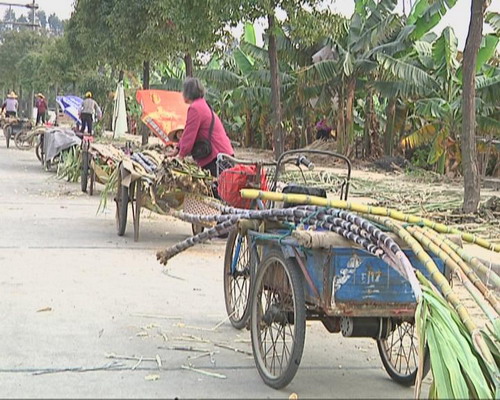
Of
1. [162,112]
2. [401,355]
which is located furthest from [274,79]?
[401,355]

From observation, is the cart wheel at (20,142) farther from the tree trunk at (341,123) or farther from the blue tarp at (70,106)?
the tree trunk at (341,123)

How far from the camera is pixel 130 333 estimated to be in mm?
5945

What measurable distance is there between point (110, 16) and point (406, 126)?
34.5ft

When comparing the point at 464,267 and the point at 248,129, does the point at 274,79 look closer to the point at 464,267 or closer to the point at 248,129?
the point at 464,267

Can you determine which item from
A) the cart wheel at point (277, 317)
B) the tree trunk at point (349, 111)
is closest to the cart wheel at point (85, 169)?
the tree trunk at point (349, 111)

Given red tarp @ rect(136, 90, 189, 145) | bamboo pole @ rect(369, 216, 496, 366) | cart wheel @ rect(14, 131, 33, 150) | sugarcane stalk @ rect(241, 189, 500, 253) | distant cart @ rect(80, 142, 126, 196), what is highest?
red tarp @ rect(136, 90, 189, 145)

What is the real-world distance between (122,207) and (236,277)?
14.3 feet

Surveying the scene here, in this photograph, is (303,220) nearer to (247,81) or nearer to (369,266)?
(369,266)

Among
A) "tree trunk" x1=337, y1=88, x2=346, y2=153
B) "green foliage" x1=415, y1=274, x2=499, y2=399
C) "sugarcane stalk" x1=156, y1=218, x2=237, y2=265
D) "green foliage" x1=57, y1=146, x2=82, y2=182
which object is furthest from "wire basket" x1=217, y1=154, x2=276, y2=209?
"tree trunk" x1=337, y1=88, x2=346, y2=153

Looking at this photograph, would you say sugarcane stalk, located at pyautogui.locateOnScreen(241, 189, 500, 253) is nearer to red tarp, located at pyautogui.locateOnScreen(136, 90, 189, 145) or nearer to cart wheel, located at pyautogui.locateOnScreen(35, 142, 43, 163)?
red tarp, located at pyautogui.locateOnScreen(136, 90, 189, 145)

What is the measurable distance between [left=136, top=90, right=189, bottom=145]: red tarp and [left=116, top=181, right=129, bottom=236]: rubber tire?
311cm

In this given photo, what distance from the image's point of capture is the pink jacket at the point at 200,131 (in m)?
9.70

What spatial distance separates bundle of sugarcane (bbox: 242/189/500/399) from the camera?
362cm

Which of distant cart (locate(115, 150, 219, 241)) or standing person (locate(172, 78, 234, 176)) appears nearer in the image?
distant cart (locate(115, 150, 219, 241))
